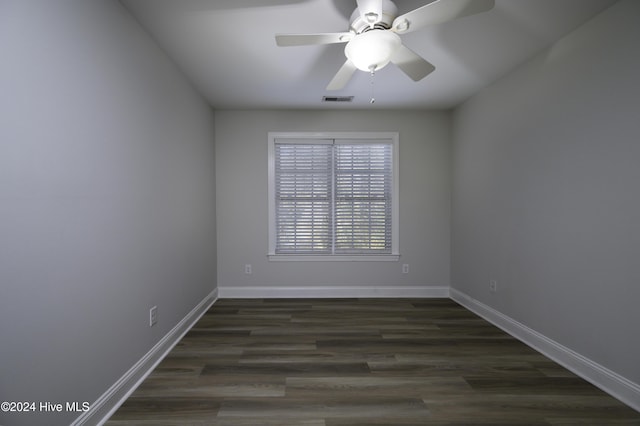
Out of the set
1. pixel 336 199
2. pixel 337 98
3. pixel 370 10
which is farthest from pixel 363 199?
pixel 370 10

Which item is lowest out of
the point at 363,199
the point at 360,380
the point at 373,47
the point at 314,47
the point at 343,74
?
the point at 360,380

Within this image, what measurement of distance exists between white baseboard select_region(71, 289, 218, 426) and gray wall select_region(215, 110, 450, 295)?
3.91ft

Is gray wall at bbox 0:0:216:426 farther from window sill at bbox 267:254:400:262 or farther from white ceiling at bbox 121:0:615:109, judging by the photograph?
window sill at bbox 267:254:400:262

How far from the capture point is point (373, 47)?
63.3 inches

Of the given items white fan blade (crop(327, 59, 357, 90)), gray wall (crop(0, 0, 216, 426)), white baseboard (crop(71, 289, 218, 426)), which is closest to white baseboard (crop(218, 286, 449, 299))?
white baseboard (crop(71, 289, 218, 426))

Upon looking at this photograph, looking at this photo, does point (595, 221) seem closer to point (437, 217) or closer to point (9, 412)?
point (437, 217)

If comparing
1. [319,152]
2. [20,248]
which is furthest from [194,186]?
[20,248]

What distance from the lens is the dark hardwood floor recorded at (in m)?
1.68

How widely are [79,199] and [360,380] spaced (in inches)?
77.2

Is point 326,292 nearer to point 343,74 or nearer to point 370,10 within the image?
point 343,74

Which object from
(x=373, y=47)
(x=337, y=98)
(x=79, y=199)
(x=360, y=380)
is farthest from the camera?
(x=337, y=98)

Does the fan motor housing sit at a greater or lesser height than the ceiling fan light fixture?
greater

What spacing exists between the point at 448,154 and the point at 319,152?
1.69 meters

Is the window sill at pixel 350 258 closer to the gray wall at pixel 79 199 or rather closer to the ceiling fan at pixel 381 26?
the gray wall at pixel 79 199
